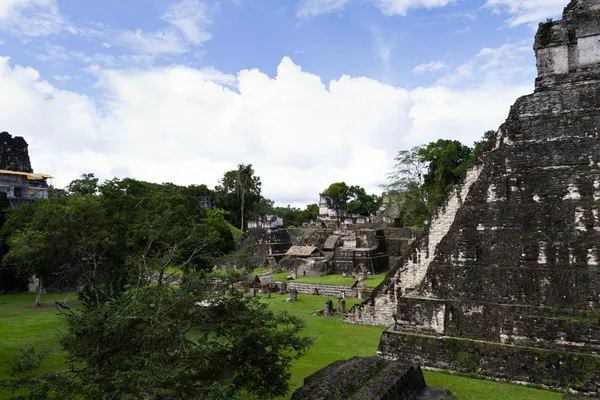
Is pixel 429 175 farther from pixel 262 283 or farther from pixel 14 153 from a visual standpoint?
pixel 14 153

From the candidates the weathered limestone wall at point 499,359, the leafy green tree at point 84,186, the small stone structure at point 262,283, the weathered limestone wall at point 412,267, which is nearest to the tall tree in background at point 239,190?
the small stone structure at point 262,283

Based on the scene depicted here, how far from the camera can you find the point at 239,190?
194 feet

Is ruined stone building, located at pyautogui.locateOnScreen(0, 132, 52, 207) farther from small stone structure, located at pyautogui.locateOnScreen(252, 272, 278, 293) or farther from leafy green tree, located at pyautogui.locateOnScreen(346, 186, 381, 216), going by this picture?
leafy green tree, located at pyautogui.locateOnScreen(346, 186, 381, 216)

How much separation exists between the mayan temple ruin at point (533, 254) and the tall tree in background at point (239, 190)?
156 feet

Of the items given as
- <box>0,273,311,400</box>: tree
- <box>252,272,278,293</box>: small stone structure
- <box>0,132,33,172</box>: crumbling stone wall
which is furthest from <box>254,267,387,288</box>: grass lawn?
<box>0,132,33,172</box>: crumbling stone wall

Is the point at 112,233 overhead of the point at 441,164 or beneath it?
beneath

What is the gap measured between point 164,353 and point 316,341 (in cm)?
785

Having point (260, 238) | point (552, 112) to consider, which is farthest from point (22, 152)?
point (552, 112)

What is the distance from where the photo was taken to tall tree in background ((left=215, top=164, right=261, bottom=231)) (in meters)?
58.3

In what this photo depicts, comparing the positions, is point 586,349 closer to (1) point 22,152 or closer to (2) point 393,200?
(2) point 393,200

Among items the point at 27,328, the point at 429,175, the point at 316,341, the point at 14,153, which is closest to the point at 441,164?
the point at 429,175

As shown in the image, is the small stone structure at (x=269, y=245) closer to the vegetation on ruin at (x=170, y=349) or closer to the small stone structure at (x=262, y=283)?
the small stone structure at (x=262, y=283)

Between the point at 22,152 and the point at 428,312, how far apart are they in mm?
41124

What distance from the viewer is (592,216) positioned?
31.0ft
